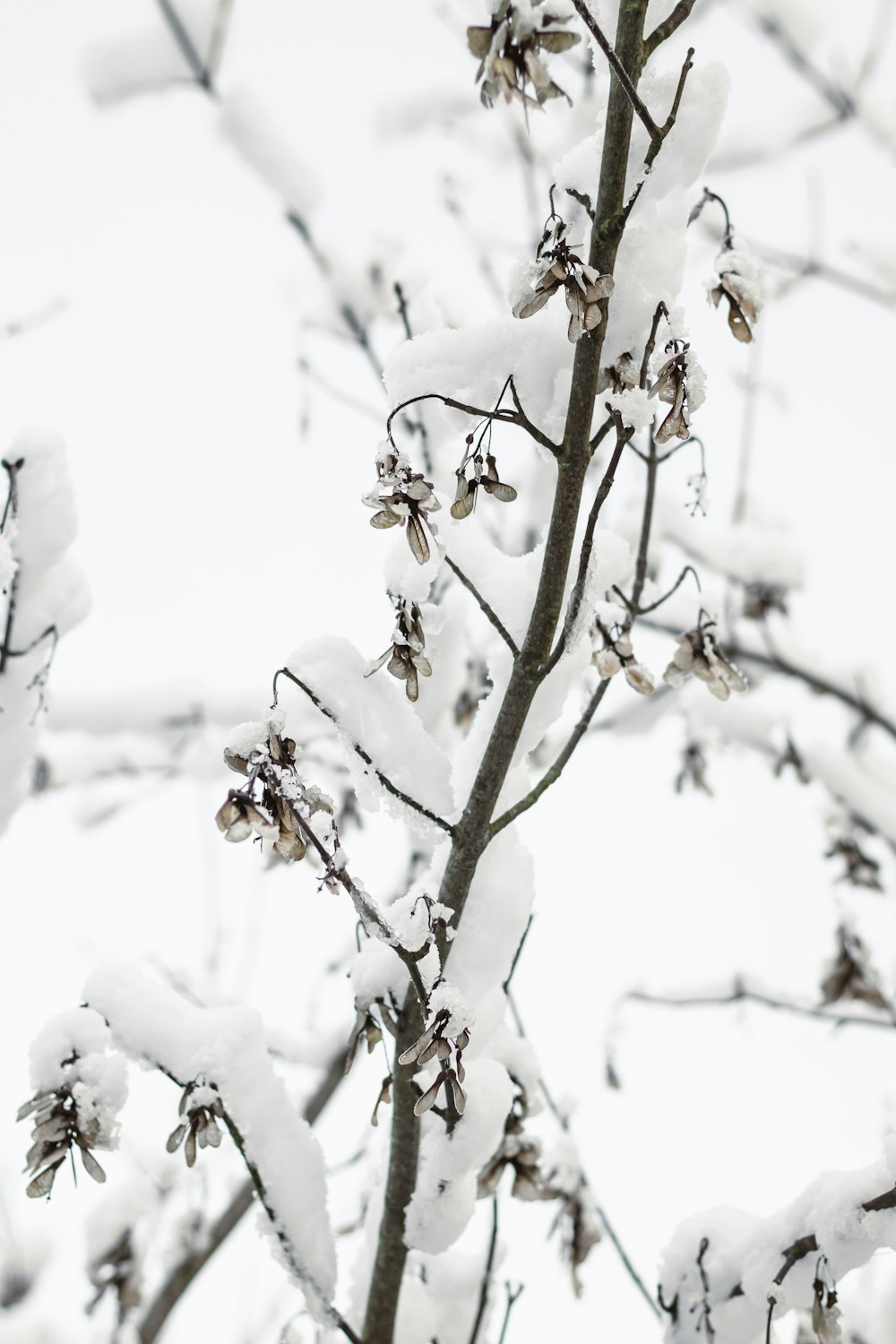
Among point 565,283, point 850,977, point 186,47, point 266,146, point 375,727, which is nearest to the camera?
point 565,283

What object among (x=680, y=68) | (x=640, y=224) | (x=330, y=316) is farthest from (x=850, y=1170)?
(x=330, y=316)

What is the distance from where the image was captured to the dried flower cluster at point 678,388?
3.24 feet

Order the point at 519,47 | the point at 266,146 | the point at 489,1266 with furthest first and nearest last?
1. the point at 266,146
2. the point at 489,1266
3. the point at 519,47

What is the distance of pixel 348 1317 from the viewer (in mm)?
1470

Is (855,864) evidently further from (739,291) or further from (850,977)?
(739,291)

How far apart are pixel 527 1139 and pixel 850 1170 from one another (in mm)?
543

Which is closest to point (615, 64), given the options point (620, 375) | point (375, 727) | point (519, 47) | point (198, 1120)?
point (519, 47)

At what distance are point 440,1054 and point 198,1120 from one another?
414 mm

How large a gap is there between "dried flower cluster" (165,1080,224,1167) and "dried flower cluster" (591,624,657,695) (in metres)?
0.80

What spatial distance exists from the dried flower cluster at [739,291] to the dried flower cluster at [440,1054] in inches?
34.8

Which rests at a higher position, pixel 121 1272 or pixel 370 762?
pixel 370 762

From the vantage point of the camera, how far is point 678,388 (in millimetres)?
988

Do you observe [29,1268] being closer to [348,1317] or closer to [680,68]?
[348,1317]

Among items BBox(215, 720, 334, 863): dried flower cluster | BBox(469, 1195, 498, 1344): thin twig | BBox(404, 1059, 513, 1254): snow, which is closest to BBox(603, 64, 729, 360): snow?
BBox(215, 720, 334, 863): dried flower cluster
